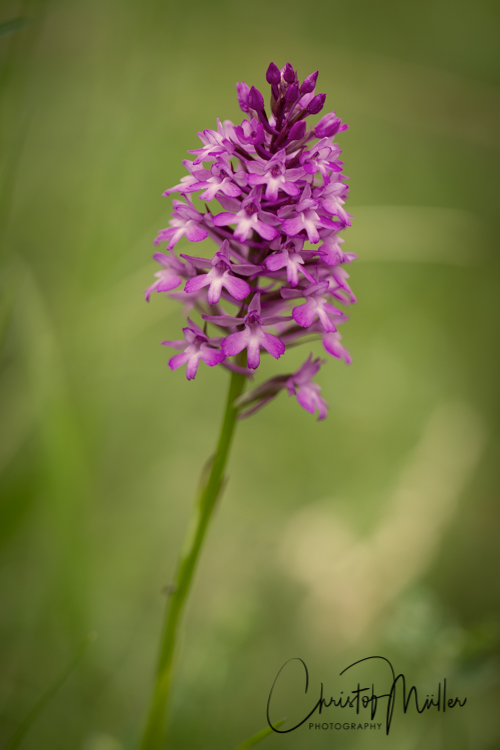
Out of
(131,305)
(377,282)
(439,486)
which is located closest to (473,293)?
(377,282)

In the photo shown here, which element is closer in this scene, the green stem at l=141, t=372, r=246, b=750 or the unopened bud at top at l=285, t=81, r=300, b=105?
the unopened bud at top at l=285, t=81, r=300, b=105

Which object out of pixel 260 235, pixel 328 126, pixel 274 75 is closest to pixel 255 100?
pixel 274 75

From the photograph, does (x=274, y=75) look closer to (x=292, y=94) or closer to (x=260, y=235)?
(x=292, y=94)

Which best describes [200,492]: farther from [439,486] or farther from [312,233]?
[439,486]

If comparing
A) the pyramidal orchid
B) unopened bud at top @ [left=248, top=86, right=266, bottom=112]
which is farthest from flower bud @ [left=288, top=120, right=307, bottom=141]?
unopened bud at top @ [left=248, top=86, right=266, bottom=112]
